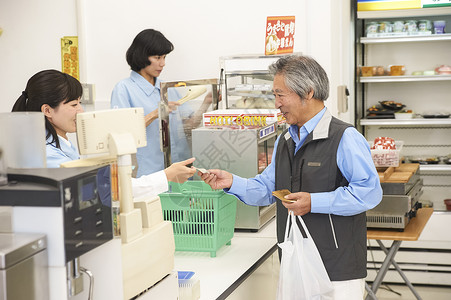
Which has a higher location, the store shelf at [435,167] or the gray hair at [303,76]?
the gray hair at [303,76]

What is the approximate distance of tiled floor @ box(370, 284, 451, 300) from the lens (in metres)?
5.14

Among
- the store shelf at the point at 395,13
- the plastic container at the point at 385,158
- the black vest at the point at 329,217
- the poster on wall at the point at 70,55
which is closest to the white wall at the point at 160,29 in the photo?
the poster on wall at the point at 70,55

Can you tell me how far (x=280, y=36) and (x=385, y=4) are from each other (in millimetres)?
2112

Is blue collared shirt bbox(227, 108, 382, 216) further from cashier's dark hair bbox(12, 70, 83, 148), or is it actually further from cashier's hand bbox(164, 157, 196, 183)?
cashier's dark hair bbox(12, 70, 83, 148)

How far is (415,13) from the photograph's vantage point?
5621 mm

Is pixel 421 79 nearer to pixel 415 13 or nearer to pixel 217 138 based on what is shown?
pixel 415 13

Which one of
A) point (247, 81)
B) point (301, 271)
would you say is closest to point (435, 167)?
point (247, 81)

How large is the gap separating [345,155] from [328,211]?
0.24 m

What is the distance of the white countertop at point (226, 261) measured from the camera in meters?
2.44

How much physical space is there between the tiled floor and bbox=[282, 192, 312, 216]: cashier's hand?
2948mm

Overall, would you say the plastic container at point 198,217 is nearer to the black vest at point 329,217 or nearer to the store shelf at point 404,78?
the black vest at point 329,217

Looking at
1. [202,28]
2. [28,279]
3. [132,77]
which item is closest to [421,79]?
[202,28]

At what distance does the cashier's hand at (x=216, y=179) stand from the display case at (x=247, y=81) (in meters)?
1.15

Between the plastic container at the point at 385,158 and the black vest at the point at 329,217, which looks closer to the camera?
the black vest at the point at 329,217
